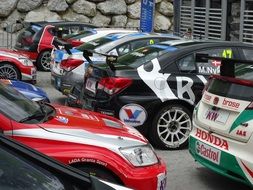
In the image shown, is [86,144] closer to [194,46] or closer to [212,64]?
[194,46]

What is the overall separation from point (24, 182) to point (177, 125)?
16.9 feet

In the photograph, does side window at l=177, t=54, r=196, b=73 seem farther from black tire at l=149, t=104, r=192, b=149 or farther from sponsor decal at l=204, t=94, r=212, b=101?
sponsor decal at l=204, t=94, r=212, b=101

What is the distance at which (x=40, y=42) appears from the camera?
1641 centimetres

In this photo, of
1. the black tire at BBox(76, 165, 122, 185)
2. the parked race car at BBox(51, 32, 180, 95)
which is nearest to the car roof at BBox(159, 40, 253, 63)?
the parked race car at BBox(51, 32, 180, 95)

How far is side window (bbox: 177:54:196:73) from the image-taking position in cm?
798

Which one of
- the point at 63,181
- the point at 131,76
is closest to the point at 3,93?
the point at 63,181

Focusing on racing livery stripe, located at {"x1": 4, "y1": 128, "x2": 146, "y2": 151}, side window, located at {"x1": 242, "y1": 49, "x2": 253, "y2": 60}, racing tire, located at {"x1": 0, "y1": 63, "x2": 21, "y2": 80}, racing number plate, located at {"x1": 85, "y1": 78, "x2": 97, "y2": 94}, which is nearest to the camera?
→ racing livery stripe, located at {"x1": 4, "y1": 128, "x2": 146, "y2": 151}

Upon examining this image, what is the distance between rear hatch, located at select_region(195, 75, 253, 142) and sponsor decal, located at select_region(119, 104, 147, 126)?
4.49 feet

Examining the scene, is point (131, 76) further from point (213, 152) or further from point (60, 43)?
point (60, 43)

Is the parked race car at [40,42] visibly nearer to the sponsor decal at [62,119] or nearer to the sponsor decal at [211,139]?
the sponsor decal at [211,139]

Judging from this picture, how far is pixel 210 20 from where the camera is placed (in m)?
18.8

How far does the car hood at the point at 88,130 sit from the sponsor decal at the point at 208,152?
3.32 ft

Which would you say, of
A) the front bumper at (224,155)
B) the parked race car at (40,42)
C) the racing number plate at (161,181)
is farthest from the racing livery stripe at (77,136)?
the parked race car at (40,42)

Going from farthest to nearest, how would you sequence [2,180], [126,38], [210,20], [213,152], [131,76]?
1. [210,20]
2. [126,38]
3. [131,76]
4. [213,152]
5. [2,180]
